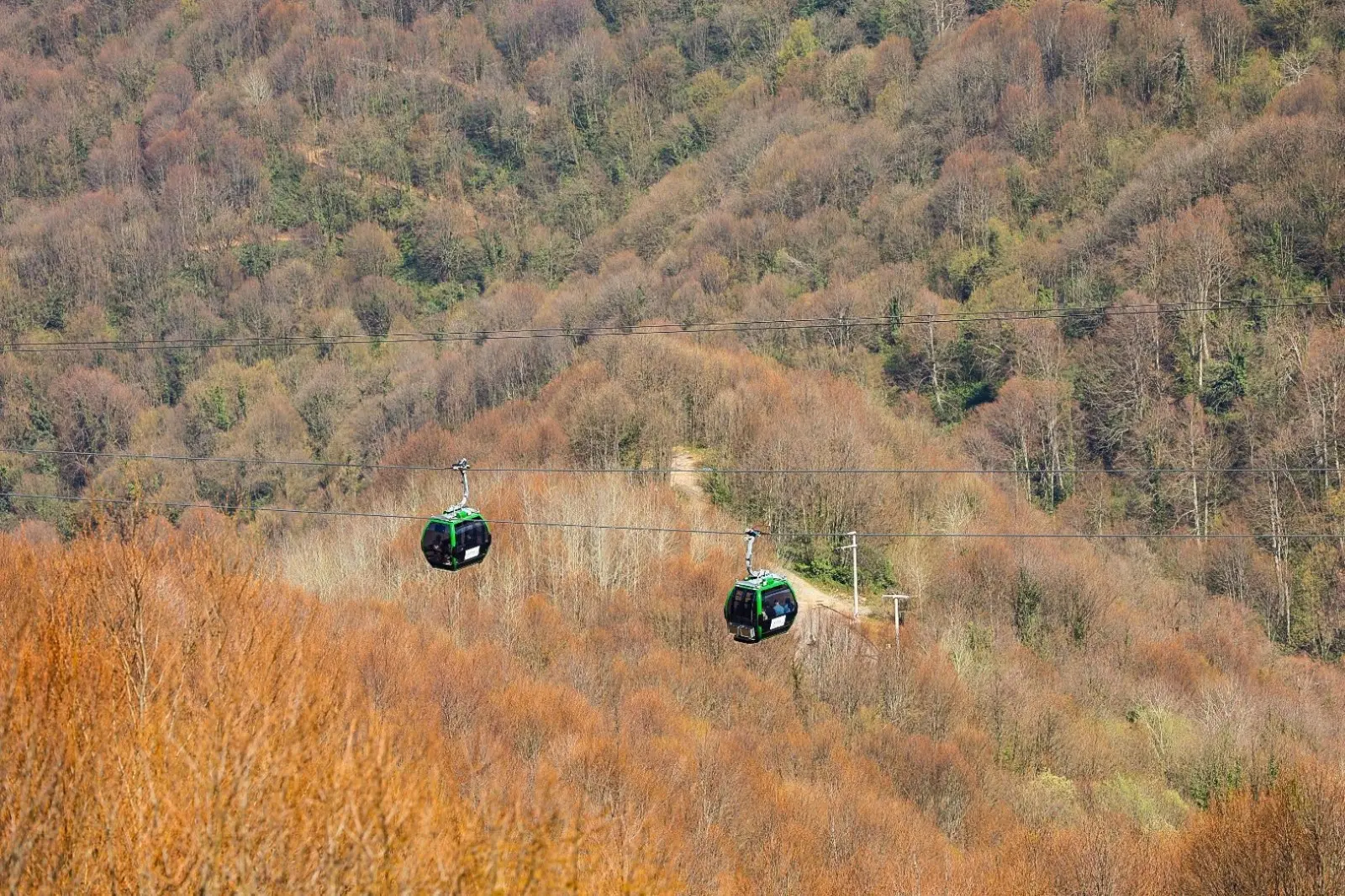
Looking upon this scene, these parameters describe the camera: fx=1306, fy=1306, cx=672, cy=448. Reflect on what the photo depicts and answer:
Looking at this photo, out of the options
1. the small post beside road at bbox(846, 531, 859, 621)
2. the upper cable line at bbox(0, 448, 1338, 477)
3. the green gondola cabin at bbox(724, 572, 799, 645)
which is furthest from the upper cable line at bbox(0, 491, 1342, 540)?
the green gondola cabin at bbox(724, 572, 799, 645)

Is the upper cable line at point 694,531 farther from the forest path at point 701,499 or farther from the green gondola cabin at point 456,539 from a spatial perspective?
the forest path at point 701,499

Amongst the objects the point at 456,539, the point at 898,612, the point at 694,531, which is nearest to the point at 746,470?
the point at 694,531

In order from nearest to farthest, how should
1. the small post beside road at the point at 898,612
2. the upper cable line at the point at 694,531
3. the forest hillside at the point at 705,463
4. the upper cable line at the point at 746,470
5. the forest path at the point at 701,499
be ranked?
the forest hillside at the point at 705,463, the upper cable line at the point at 694,531, the upper cable line at the point at 746,470, the small post beside road at the point at 898,612, the forest path at the point at 701,499

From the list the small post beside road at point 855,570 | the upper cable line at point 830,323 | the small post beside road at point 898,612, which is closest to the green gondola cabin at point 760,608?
the small post beside road at point 855,570

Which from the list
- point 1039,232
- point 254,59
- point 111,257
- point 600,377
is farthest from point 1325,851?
point 254,59

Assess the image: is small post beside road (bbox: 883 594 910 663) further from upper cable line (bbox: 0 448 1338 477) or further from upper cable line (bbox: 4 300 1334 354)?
upper cable line (bbox: 4 300 1334 354)
